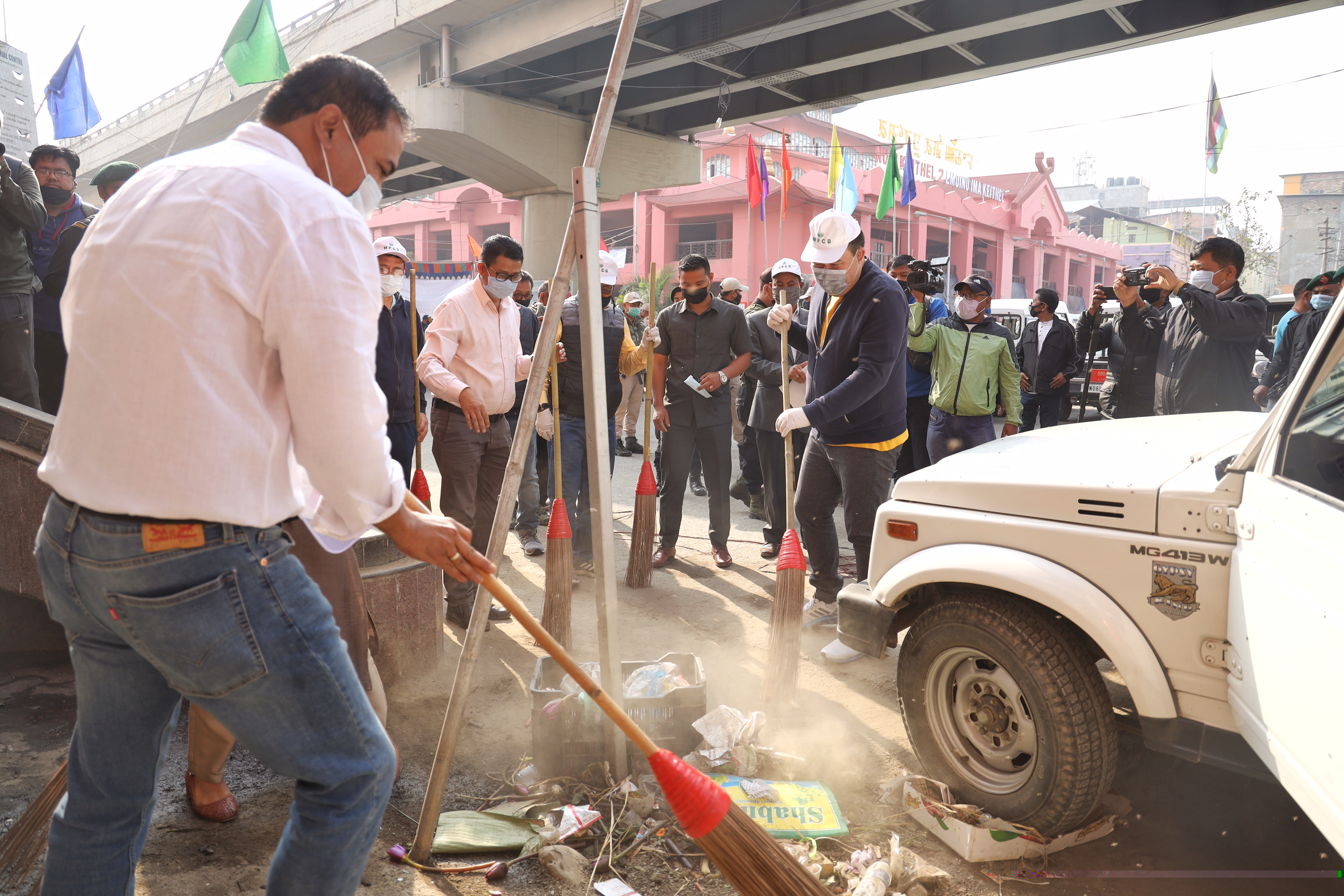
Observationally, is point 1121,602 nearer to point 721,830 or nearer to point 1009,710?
point 1009,710

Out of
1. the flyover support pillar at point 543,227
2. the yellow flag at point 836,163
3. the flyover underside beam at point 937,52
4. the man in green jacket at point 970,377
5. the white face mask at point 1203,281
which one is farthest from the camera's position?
the yellow flag at point 836,163

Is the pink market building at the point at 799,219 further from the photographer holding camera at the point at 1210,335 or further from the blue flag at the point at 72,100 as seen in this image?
the photographer holding camera at the point at 1210,335

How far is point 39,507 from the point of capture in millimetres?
3648

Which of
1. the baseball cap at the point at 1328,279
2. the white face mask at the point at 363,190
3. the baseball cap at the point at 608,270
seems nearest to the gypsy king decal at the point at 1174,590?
the white face mask at the point at 363,190

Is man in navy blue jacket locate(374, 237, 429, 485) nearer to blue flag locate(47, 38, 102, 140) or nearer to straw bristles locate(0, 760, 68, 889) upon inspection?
straw bristles locate(0, 760, 68, 889)

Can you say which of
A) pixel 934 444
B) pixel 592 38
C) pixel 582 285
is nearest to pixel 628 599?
pixel 934 444

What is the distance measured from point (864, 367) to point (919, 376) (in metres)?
2.98

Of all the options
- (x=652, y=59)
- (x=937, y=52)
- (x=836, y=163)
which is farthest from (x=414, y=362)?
(x=836, y=163)

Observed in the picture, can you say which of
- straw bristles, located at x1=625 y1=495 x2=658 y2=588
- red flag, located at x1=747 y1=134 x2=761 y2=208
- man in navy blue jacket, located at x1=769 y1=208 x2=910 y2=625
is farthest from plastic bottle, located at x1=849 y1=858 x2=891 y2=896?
red flag, located at x1=747 y1=134 x2=761 y2=208

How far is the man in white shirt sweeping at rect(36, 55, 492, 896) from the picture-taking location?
4.83ft

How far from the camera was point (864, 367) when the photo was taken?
4344 millimetres

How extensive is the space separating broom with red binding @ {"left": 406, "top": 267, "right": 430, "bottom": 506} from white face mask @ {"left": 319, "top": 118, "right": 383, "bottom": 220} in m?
2.85

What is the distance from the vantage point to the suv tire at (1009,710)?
2.62 metres

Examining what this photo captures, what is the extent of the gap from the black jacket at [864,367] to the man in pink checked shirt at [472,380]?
1806 millimetres
